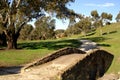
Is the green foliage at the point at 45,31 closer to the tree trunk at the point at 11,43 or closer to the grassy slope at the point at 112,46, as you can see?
the grassy slope at the point at 112,46

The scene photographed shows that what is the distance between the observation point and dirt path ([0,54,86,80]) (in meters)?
4.31

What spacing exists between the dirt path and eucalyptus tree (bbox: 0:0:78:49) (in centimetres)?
3264

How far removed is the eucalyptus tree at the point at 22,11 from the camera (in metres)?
37.3

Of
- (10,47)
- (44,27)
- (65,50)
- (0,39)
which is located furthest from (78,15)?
(44,27)

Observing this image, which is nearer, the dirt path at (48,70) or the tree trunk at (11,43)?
the dirt path at (48,70)

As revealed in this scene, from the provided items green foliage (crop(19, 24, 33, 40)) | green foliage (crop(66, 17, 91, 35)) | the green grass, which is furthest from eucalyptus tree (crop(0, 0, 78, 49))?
green foliage (crop(19, 24, 33, 40))

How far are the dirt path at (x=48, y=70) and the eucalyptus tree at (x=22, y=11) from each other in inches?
1285

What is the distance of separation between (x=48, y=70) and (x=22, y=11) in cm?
3365

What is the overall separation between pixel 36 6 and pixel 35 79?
3455cm

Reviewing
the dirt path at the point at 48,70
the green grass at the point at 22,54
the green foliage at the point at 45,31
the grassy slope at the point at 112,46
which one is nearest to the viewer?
the dirt path at the point at 48,70

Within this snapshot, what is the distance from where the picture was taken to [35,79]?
4223 millimetres

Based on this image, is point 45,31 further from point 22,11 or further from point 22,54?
point 22,54

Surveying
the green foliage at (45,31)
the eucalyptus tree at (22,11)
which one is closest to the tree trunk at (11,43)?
the eucalyptus tree at (22,11)

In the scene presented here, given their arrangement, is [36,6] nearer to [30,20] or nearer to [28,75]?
[30,20]
